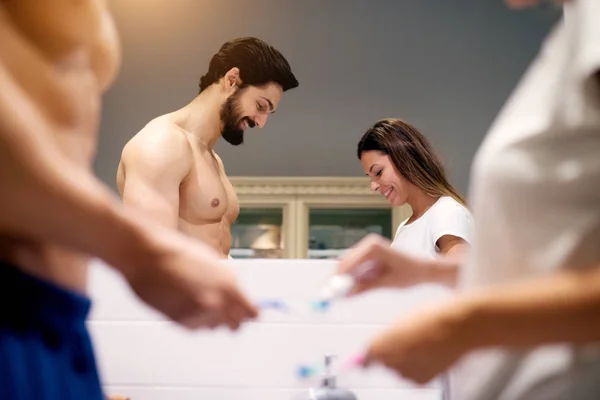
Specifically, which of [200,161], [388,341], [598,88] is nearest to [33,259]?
[388,341]

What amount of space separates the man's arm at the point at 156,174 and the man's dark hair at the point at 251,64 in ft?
0.40

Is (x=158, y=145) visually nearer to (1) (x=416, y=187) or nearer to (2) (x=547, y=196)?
(1) (x=416, y=187)

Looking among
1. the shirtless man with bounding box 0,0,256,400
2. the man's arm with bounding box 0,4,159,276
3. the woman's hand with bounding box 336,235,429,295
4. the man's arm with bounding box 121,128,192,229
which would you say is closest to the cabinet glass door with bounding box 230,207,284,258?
the man's arm with bounding box 121,128,192,229

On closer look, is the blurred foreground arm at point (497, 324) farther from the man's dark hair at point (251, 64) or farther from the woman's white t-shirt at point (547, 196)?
the man's dark hair at point (251, 64)

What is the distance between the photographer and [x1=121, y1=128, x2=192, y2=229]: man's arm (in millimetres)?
916

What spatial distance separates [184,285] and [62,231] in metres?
0.07

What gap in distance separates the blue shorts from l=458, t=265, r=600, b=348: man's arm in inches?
9.9

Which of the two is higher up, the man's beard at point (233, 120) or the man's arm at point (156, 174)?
the man's beard at point (233, 120)

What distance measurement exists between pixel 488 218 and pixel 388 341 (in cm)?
12

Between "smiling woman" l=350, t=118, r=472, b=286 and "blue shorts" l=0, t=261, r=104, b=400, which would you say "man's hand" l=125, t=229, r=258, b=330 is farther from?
"smiling woman" l=350, t=118, r=472, b=286

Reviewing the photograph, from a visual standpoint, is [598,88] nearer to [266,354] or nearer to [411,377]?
[411,377]

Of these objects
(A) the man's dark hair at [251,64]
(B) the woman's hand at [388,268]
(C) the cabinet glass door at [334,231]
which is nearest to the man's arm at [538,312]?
(B) the woman's hand at [388,268]

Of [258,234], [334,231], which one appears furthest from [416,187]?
[258,234]

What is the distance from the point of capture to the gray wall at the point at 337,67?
0.97 metres
